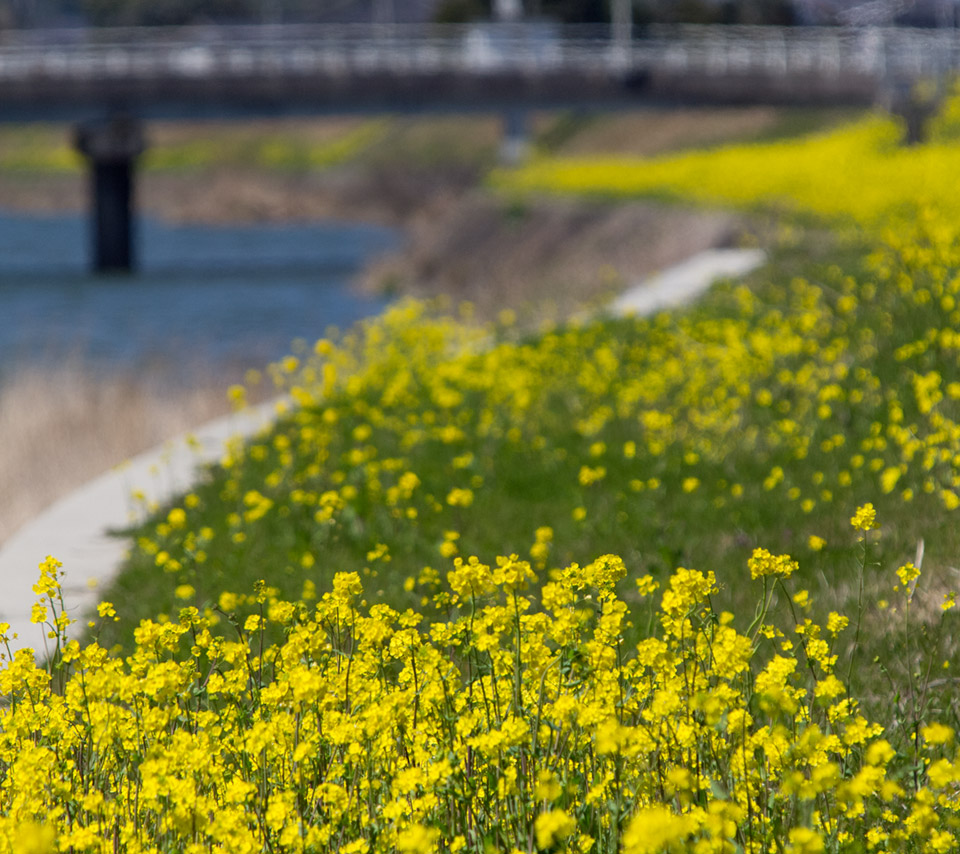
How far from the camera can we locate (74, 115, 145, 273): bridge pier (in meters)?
40.2

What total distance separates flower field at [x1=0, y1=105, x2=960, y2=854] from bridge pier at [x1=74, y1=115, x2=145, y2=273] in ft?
101

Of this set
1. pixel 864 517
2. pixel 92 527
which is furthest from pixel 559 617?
pixel 92 527

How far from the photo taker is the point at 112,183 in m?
42.3

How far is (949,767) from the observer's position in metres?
2.35

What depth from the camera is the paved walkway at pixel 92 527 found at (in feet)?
19.4

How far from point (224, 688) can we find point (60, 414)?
911 cm

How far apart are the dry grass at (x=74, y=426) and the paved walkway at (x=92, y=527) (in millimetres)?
598

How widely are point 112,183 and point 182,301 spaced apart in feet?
46.8

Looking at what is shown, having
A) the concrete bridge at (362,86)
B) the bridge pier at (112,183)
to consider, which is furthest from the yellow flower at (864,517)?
the bridge pier at (112,183)

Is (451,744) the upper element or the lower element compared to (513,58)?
lower

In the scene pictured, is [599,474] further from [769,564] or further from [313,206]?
[313,206]

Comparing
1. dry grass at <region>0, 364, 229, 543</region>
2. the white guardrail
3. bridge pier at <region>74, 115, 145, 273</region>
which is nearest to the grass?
dry grass at <region>0, 364, 229, 543</region>

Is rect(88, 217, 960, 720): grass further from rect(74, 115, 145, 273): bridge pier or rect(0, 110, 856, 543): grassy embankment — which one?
rect(74, 115, 145, 273): bridge pier

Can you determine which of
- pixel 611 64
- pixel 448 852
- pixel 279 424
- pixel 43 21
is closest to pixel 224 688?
pixel 448 852
